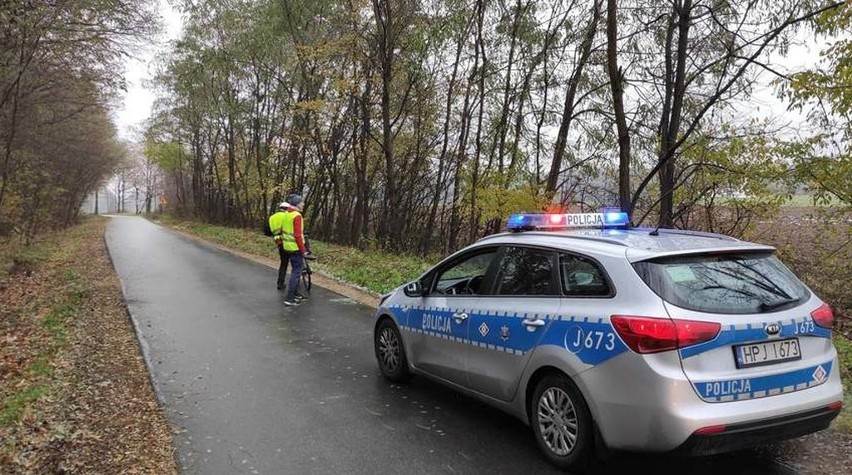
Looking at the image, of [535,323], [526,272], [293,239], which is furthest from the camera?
[293,239]

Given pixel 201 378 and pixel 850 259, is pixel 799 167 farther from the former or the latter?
pixel 201 378

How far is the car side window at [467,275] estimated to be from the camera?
196 inches

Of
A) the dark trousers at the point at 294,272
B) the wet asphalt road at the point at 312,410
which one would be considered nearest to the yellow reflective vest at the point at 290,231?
the dark trousers at the point at 294,272

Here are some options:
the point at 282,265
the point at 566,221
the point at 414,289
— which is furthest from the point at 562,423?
the point at 282,265

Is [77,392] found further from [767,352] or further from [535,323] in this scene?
[767,352]

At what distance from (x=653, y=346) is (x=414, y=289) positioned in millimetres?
2703

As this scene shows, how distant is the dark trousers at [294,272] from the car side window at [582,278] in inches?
277

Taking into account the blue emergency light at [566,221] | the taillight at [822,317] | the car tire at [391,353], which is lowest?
the car tire at [391,353]

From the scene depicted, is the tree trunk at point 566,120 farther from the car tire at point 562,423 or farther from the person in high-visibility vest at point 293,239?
the car tire at point 562,423

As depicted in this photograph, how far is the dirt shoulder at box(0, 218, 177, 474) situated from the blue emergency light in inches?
123

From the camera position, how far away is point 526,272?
178 inches

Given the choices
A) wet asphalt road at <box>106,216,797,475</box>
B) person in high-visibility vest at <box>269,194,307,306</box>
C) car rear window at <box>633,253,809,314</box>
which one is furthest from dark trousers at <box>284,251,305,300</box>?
car rear window at <box>633,253,809,314</box>

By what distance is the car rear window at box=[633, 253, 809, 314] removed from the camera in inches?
140

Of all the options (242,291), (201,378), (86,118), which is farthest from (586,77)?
(86,118)
